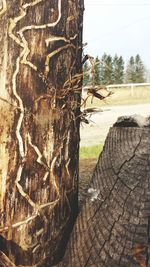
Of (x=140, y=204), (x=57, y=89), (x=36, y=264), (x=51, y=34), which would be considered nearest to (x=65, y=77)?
A: (x=57, y=89)

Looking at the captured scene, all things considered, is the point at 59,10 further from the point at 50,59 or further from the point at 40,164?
the point at 40,164

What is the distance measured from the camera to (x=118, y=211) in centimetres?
151

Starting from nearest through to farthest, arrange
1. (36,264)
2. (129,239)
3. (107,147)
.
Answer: (129,239) → (36,264) → (107,147)

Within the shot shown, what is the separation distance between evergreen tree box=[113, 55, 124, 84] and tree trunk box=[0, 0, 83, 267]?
1808 inches

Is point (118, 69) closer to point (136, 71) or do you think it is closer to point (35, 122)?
point (136, 71)

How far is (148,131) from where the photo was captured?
5.32 feet

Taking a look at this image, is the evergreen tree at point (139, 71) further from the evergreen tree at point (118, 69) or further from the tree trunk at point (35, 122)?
the tree trunk at point (35, 122)

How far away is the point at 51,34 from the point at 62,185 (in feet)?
1.90

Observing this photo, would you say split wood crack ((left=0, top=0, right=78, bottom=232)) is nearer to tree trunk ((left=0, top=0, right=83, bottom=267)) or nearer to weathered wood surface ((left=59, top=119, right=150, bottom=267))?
tree trunk ((left=0, top=0, right=83, bottom=267))

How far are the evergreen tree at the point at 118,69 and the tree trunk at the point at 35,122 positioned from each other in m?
45.9

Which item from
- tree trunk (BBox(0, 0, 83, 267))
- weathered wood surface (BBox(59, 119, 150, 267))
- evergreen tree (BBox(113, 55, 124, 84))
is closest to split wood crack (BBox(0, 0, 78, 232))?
tree trunk (BBox(0, 0, 83, 267))

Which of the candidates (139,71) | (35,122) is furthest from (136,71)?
(35,122)

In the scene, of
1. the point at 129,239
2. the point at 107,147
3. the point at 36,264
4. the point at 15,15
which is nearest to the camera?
the point at 129,239

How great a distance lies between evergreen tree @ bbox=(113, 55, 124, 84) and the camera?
4880 cm
